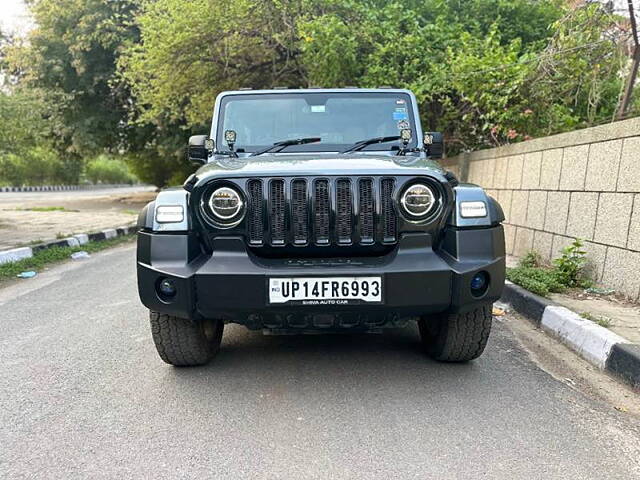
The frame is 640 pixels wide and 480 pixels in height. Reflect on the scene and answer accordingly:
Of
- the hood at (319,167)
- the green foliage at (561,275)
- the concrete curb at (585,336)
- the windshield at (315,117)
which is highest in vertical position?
the windshield at (315,117)

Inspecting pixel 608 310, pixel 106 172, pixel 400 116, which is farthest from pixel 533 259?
pixel 106 172

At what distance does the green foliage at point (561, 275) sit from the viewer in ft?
15.8

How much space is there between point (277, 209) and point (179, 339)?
1.01 meters

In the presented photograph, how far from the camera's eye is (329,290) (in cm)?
278

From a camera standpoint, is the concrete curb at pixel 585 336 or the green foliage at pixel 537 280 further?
the green foliage at pixel 537 280

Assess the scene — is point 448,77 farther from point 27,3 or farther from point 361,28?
point 27,3

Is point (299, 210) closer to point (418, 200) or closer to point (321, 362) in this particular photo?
point (418, 200)

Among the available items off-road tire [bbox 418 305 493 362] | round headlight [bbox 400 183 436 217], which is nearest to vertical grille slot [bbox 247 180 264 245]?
round headlight [bbox 400 183 436 217]

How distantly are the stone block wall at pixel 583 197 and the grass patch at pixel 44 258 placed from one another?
6305 millimetres

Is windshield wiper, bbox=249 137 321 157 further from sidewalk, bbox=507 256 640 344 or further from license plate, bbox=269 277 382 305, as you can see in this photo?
sidewalk, bbox=507 256 640 344

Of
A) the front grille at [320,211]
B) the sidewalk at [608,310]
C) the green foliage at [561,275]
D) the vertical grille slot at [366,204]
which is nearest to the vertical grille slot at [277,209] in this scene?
the front grille at [320,211]

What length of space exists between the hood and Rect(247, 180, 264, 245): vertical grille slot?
7cm

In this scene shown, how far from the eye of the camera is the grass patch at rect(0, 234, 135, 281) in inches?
258

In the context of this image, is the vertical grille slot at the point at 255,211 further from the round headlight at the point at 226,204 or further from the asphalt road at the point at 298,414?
the asphalt road at the point at 298,414
